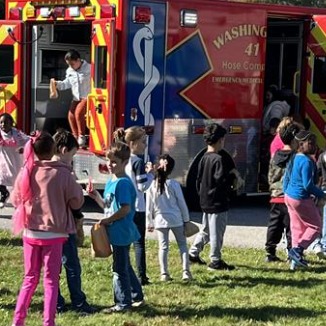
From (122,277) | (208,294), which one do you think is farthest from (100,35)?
(122,277)

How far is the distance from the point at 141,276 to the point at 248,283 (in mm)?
985

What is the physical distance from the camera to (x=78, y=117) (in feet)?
37.7

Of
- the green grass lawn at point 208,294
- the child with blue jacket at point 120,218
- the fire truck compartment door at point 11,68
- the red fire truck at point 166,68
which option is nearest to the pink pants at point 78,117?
the red fire truck at point 166,68

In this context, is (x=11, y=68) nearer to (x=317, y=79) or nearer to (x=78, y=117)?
(x=78, y=117)

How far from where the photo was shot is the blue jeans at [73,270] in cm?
659

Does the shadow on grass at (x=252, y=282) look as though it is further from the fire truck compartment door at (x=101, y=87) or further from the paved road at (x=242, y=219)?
the fire truck compartment door at (x=101, y=87)

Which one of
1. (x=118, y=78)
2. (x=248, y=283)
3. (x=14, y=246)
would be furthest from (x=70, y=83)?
(x=248, y=283)

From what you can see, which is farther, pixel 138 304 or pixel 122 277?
pixel 138 304

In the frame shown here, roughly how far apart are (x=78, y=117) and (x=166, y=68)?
1.42 m

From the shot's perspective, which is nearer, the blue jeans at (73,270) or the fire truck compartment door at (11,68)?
the blue jeans at (73,270)

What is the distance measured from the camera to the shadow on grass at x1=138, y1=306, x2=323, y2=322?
21.6 feet

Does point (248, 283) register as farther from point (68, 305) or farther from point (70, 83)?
point (70, 83)

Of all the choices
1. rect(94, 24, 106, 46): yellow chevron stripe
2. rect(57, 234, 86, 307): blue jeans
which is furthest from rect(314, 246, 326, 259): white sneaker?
rect(94, 24, 106, 46): yellow chevron stripe

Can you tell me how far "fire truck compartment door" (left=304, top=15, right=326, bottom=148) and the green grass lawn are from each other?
402cm
